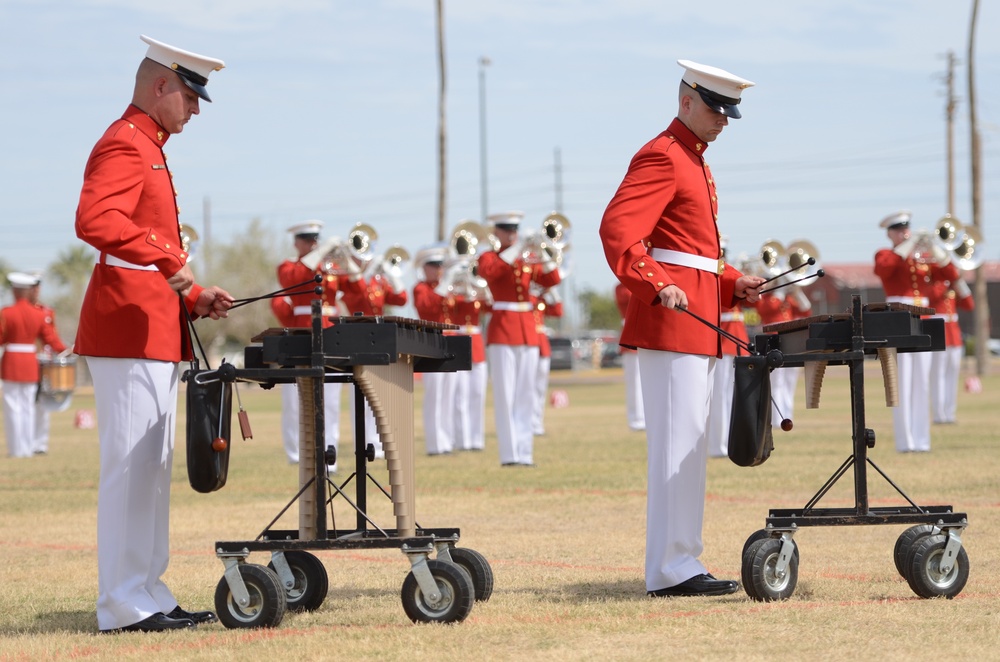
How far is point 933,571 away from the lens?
273 inches

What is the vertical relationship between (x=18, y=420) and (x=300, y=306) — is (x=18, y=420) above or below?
below

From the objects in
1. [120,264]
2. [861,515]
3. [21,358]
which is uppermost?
[21,358]

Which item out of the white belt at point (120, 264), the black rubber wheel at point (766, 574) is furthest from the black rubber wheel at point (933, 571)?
the white belt at point (120, 264)

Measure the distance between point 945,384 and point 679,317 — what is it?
1402 centimetres

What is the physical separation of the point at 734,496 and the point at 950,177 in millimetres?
37579

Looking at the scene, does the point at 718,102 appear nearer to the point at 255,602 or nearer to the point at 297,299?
the point at 255,602

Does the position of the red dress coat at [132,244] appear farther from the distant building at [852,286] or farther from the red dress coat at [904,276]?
the distant building at [852,286]

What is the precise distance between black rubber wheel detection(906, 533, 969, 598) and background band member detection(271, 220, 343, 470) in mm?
8643

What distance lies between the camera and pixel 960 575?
22.8 feet

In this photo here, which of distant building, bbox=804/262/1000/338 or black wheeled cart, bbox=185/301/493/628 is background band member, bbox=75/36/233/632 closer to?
black wheeled cart, bbox=185/301/493/628

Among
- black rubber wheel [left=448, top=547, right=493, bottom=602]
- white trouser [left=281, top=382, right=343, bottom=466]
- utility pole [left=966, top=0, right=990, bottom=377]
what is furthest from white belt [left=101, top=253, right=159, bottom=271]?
utility pole [left=966, top=0, right=990, bottom=377]

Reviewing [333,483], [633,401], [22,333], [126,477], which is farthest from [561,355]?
[126,477]

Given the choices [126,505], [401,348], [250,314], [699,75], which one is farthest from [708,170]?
[250,314]

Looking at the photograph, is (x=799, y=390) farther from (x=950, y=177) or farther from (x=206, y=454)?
(x=206, y=454)
